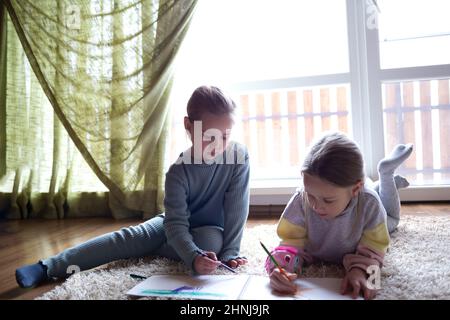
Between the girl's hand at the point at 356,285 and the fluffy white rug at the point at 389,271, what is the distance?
0.11 ft

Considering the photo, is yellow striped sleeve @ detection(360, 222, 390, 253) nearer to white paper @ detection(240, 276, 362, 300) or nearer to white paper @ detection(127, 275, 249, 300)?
white paper @ detection(240, 276, 362, 300)

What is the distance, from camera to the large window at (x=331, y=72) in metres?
1.80

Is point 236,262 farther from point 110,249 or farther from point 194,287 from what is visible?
point 110,249

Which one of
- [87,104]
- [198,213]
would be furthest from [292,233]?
[87,104]

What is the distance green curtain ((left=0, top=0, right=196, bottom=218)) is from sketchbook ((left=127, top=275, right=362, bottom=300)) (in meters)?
0.89

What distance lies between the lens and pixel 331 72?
1.88m

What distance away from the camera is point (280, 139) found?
6.83 ft

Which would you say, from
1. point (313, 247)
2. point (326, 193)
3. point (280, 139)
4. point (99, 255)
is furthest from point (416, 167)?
point (99, 255)

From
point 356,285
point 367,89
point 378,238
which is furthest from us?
point 367,89

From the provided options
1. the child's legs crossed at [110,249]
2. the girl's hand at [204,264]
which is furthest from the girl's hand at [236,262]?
the child's legs crossed at [110,249]

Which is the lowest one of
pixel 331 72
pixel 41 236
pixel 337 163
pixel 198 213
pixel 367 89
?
pixel 41 236

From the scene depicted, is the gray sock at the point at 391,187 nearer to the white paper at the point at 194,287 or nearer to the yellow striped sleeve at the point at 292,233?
the yellow striped sleeve at the point at 292,233

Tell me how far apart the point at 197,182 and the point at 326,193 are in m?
0.36

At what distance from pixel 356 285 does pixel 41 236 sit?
1.24 metres
